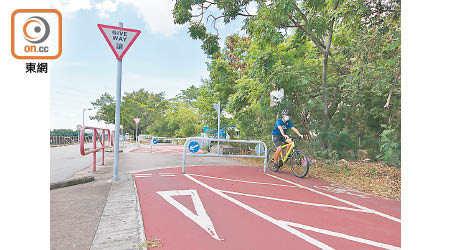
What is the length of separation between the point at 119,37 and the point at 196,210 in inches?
158

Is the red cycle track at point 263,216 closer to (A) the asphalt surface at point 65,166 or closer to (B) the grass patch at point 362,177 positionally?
(B) the grass patch at point 362,177

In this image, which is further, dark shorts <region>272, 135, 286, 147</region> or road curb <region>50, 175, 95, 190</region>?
dark shorts <region>272, 135, 286, 147</region>

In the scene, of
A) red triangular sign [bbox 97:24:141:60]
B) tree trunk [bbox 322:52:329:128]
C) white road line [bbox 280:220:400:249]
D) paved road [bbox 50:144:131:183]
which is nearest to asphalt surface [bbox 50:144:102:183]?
paved road [bbox 50:144:131:183]

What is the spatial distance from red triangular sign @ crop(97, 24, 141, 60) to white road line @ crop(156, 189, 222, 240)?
10.3 feet

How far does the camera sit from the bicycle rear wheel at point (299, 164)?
644 centimetres

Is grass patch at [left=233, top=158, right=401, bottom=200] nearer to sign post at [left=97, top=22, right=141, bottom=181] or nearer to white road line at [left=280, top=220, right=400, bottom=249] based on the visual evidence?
white road line at [left=280, top=220, right=400, bottom=249]

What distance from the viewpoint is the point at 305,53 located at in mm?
10383

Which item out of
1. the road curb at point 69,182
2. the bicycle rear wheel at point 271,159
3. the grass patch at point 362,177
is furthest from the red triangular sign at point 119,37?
the grass patch at point 362,177

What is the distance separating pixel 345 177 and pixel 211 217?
4.91m

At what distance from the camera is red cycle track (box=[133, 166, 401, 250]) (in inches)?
102

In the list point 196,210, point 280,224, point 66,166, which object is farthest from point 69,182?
point 66,166

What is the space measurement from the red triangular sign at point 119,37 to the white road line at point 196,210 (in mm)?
3147

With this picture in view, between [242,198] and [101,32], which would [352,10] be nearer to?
[242,198]

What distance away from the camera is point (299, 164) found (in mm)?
6609
